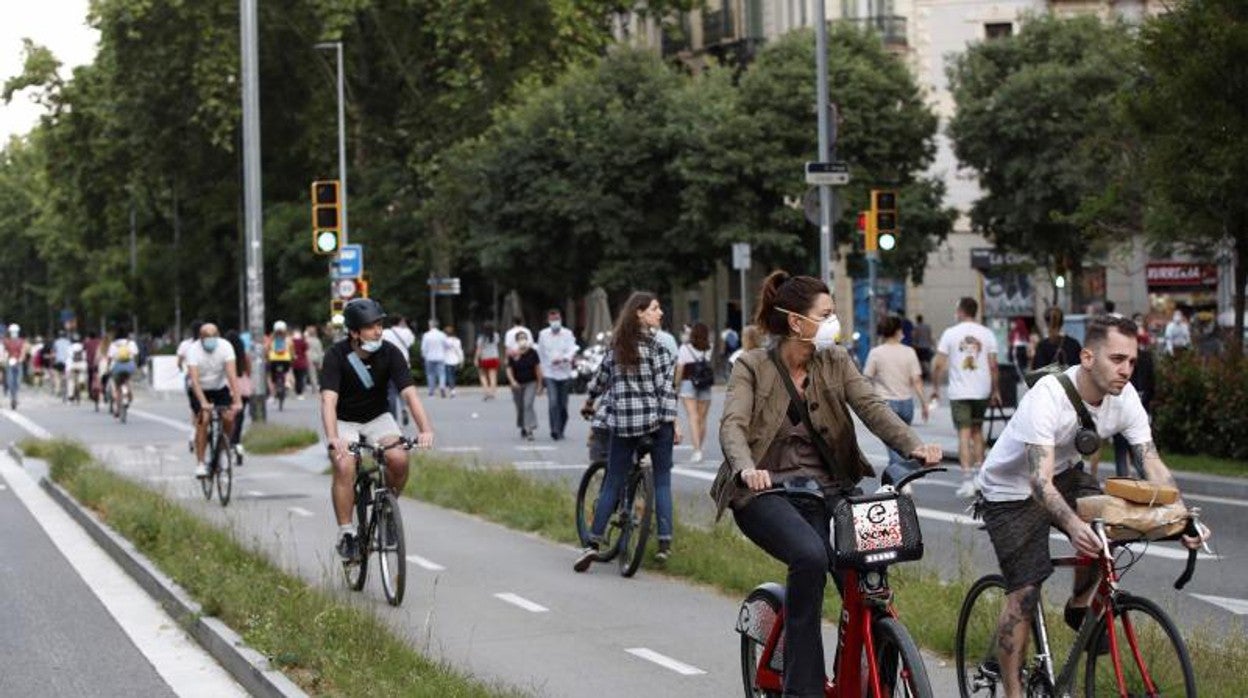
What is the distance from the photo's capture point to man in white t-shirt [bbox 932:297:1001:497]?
1822 centimetres

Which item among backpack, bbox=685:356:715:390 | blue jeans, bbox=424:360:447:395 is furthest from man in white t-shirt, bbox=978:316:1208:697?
blue jeans, bbox=424:360:447:395

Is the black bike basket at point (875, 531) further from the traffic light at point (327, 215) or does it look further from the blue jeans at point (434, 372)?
the blue jeans at point (434, 372)

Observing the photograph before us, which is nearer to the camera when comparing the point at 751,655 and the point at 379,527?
the point at 751,655

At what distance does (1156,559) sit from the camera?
1352cm

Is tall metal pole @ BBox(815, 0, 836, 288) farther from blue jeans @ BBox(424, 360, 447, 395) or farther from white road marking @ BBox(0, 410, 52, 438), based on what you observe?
blue jeans @ BBox(424, 360, 447, 395)

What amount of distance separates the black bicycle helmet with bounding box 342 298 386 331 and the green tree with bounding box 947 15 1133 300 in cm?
3779

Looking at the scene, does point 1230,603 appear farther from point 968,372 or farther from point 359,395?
point 968,372

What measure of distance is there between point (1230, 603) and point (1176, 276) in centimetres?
4580

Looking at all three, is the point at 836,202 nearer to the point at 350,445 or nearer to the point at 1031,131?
the point at 350,445

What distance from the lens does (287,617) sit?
971 centimetres

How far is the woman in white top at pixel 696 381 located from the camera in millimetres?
23109

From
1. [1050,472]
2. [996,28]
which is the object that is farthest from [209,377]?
[996,28]

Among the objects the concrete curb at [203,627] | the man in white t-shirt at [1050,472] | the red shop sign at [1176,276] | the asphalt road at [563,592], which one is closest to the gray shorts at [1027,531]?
the man in white t-shirt at [1050,472]

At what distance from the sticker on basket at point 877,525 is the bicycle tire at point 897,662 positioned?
23 cm
